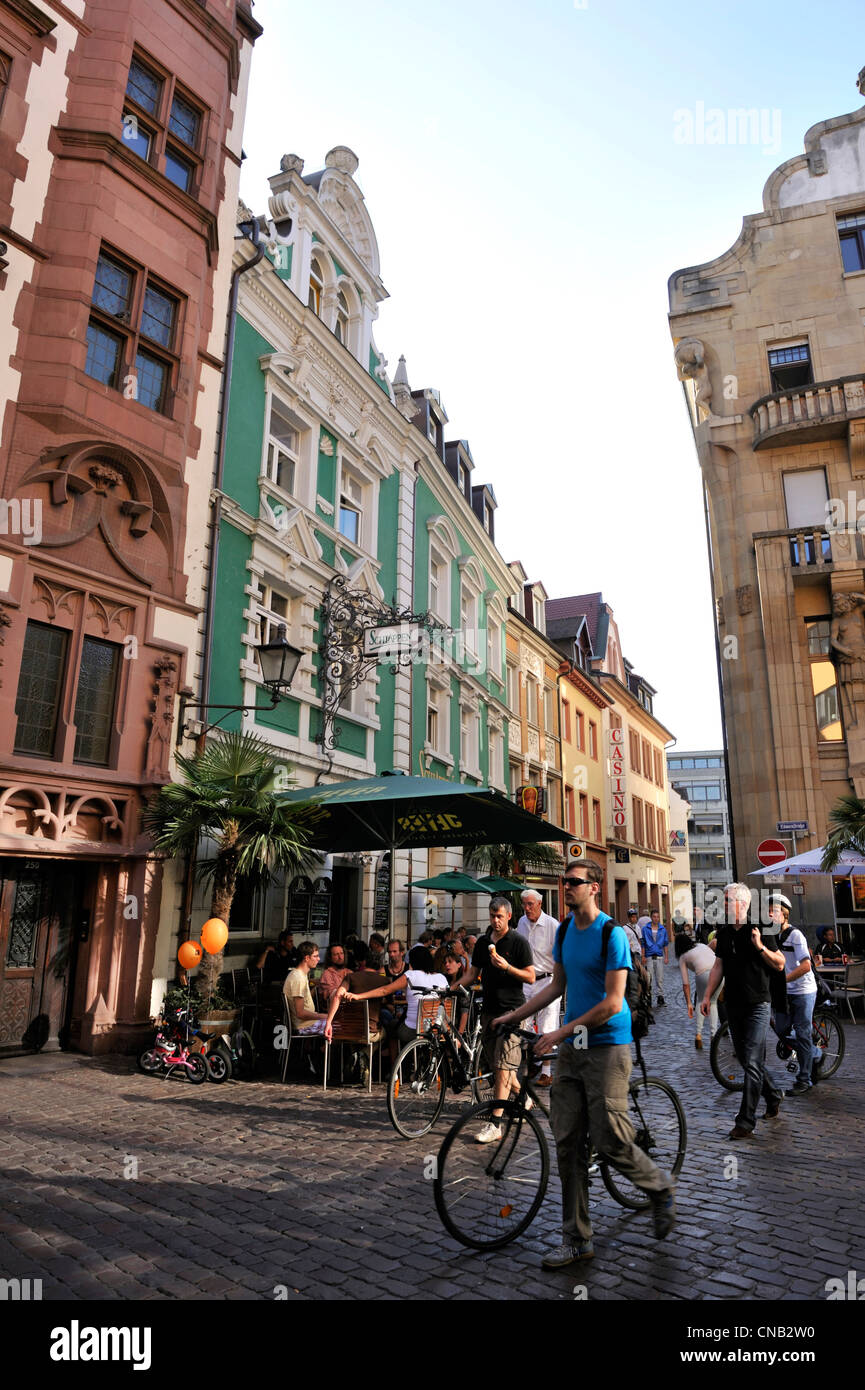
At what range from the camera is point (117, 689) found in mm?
10969

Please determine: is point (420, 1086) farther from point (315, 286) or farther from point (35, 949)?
point (315, 286)

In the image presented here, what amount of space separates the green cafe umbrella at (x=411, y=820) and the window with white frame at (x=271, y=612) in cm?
313

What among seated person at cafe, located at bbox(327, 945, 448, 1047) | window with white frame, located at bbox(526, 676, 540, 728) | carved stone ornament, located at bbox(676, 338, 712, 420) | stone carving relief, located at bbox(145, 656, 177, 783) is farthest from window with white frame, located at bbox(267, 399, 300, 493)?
window with white frame, located at bbox(526, 676, 540, 728)

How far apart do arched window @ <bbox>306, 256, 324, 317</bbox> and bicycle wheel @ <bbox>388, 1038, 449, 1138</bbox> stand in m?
14.6

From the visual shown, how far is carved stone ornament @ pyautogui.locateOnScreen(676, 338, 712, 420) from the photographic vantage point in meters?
23.9

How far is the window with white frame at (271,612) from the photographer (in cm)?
1402

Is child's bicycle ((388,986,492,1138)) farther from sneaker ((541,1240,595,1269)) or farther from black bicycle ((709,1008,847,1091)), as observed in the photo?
black bicycle ((709,1008,847,1091))

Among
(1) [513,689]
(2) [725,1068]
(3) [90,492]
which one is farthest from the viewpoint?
(1) [513,689]

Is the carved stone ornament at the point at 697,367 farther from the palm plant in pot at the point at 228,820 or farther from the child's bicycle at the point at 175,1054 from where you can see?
the child's bicycle at the point at 175,1054

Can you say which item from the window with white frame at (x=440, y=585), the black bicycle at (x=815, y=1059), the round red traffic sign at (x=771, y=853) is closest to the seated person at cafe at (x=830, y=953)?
the round red traffic sign at (x=771, y=853)

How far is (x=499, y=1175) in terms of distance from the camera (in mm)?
4766

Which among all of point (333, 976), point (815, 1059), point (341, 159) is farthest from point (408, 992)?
point (341, 159)

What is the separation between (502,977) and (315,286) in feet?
49.1
